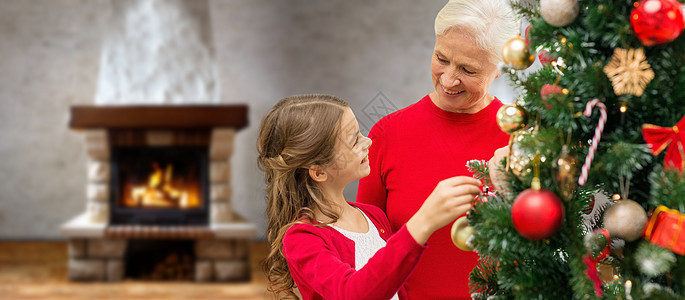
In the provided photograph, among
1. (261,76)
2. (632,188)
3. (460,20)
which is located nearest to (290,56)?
(261,76)

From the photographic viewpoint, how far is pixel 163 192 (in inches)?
157

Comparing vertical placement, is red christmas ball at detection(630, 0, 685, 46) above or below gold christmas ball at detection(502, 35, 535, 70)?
above

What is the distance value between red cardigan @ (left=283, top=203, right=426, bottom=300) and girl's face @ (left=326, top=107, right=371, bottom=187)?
0.10m

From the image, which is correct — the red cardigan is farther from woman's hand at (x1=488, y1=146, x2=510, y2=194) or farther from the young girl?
woman's hand at (x1=488, y1=146, x2=510, y2=194)

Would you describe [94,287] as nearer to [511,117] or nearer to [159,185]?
[159,185]

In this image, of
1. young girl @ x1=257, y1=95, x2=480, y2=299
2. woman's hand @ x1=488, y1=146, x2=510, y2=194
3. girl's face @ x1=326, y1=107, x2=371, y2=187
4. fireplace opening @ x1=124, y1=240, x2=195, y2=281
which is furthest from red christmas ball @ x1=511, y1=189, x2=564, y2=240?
fireplace opening @ x1=124, y1=240, x2=195, y2=281

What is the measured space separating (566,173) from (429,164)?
55cm

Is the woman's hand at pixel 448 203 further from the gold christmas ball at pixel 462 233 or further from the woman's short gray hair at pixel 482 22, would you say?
the woman's short gray hair at pixel 482 22

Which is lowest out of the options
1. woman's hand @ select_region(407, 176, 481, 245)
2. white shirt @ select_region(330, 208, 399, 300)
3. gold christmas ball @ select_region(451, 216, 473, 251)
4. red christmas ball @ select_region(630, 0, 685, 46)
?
white shirt @ select_region(330, 208, 399, 300)

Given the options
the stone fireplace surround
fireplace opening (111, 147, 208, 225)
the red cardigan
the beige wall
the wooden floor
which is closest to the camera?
the red cardigan

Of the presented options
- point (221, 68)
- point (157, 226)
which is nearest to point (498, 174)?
point (157, 226)

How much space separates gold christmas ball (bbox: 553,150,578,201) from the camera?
66cm

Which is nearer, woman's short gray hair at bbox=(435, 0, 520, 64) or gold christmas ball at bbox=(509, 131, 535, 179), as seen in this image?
gold christmas ball at bbox=(509, 131, 535, 179)

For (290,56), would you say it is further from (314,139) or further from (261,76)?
(314,139)
